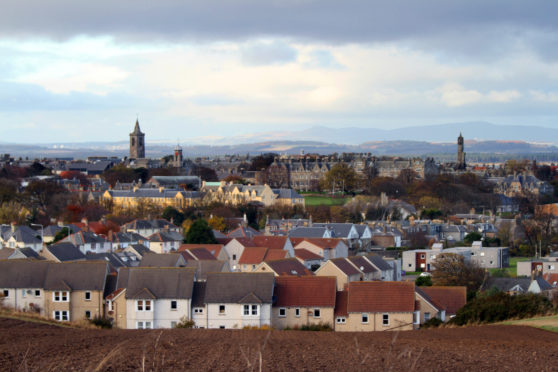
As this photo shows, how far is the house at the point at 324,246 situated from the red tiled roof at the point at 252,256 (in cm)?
425

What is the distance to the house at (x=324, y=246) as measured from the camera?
46.3 metres

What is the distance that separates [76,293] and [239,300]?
5913 millimetres

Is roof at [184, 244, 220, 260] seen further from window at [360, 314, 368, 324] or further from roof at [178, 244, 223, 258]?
window at [360, 314, 368, 324]

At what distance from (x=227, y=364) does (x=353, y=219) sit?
56.7 metres

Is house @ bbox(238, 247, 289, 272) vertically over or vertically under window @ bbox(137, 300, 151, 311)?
under

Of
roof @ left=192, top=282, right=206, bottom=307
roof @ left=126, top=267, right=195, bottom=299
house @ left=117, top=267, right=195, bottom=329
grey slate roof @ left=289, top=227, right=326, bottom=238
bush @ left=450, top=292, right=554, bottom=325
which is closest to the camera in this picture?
bush @ left=450, top=292, right=554, bottom=325

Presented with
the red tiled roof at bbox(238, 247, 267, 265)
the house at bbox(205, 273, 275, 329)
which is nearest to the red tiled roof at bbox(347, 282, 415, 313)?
the house at bbox(205, 273, 275, 329)

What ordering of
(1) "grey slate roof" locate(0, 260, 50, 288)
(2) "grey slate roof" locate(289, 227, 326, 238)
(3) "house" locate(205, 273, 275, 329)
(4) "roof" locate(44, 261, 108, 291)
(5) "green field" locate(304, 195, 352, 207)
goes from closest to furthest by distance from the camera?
1. (3) "house" locate(205, 273, 275, 329)
2. (4) "roof" locate(44, 261, 108, 291)
3. (1) "grey slate roof" locate(0, 260, 50, 288)
4. (2) "grey slate roof" locate(289, 227, 326, 238)
5. (5) "green field" locate(304, 195, 352, 207)

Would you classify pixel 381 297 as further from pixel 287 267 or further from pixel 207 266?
pixel 207 266

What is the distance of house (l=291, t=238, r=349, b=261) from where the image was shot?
152ft

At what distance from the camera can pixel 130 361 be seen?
1260 cm

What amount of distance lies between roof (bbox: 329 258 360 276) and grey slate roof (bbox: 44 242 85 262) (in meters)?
10.8

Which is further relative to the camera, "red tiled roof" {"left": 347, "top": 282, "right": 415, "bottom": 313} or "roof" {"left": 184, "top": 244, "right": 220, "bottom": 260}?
"roof" {"left": 184, "top": 244, "right": 220, "bottom": 260}

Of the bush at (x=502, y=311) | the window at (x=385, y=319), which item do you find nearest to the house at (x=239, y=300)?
the window at (x=385, y=319)
